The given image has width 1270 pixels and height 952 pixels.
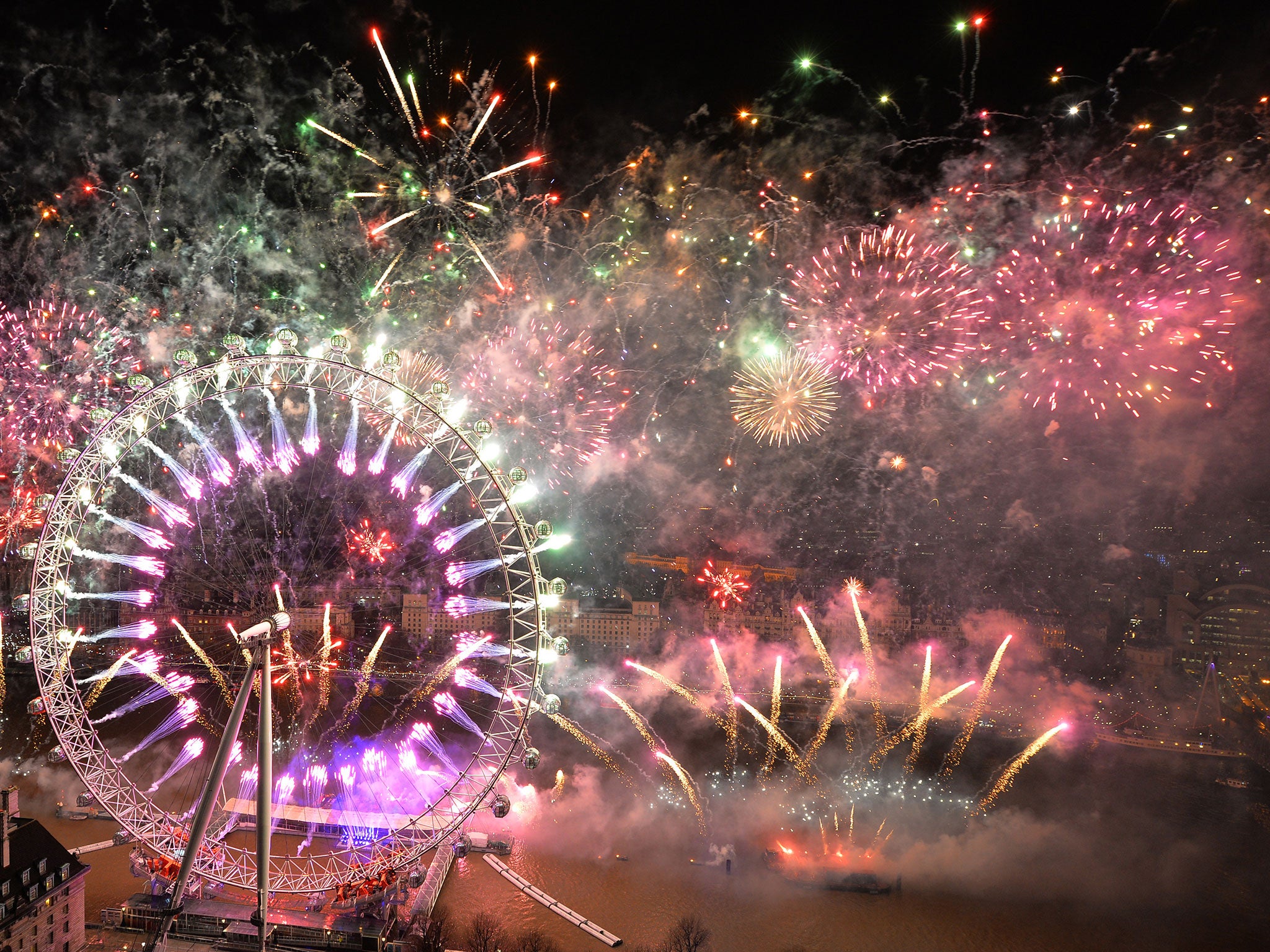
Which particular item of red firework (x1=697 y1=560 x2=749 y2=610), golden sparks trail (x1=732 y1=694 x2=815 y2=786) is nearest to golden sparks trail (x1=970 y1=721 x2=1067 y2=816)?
golden sparks trail (x1=732 y1=694 x2=815 y2=786)

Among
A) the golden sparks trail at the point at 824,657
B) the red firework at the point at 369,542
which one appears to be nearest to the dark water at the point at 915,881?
the golden sparks trail at the point at 824,657

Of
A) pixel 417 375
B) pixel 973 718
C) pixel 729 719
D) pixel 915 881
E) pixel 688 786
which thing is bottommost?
pixel 915 881

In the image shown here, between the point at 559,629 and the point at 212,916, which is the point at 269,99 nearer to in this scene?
the point at 212,916

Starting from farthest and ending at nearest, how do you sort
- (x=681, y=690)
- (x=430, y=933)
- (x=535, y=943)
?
(x=681, y=690) → (x=535, y=943) → (x=430, y=933)

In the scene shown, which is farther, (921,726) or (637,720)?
(637,720)

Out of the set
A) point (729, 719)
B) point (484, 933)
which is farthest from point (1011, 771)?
point (484, 933)

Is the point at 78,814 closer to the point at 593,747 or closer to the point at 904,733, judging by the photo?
the point at 593,747

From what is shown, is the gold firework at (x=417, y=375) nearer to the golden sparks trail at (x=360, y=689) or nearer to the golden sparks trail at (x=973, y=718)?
the golden sparks trail at (x=360, y=689)
